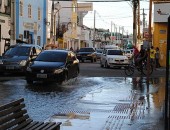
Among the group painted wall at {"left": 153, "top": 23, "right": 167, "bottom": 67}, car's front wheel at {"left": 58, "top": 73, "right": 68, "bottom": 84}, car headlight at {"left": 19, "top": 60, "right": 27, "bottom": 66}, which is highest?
painted wall at {"left": 153, "top": 23, "right": 167, "bottom": 67}

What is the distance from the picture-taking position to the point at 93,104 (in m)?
13.9

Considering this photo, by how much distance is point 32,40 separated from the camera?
54.1 m

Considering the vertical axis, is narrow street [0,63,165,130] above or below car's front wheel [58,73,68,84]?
below

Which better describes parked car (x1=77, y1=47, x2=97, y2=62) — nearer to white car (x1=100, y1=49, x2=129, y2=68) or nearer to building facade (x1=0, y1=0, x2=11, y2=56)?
building facade (x1=0, y1=0, x2=11, y2=56)

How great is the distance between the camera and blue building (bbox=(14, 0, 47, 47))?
163 feet

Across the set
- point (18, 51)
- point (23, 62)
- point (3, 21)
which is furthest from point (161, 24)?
point (23, 62)

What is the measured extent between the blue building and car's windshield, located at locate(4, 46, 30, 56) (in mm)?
21708

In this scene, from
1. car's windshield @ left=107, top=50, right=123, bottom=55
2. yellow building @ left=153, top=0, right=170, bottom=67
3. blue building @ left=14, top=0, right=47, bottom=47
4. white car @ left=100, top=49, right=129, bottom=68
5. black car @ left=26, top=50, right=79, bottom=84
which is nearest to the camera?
black car @ left=26, top=50, right=79, bottom=84

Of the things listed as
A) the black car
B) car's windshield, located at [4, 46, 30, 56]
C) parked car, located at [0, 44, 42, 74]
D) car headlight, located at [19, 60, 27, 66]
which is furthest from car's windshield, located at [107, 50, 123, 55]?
the black car

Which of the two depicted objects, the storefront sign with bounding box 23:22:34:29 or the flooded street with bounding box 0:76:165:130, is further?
the storefront sign with bounding box 23:22:34:29

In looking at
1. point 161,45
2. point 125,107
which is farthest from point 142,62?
point 125,107

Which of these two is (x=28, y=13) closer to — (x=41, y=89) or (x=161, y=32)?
(x=161, y=32)

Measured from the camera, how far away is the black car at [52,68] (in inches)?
774

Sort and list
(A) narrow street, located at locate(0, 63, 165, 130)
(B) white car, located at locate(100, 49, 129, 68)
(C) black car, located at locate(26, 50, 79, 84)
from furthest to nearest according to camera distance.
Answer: (B) white car, located at locate(100, 49, 129, 68), (C) black car, located at locate(26, 50, 79, 84), (A) narrow street, located at locate(0, 63, 165, 130)
